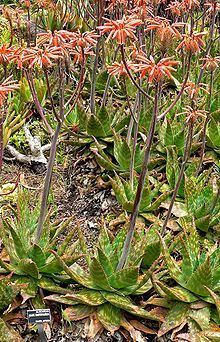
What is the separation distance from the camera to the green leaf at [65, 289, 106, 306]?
2848 millimetres

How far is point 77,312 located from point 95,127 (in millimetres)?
1866

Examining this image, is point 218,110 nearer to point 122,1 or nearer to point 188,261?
point 122,1

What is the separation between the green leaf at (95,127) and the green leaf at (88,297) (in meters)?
1.70

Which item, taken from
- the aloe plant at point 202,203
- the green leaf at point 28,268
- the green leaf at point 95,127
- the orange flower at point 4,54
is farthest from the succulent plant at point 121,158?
the orange flower at point 4,54

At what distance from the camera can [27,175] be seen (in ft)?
14.1

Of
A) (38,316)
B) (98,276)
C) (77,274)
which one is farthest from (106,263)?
(38,316)

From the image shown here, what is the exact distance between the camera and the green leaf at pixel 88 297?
9.34ft

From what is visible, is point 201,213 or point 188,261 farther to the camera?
point 201,213

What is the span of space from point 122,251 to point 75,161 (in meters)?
1.60

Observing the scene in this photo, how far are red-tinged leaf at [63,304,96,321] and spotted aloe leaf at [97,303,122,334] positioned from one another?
7 cm

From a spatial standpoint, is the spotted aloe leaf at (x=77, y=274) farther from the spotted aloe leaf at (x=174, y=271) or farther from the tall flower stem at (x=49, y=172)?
the spotted aloe leaf at (x=174, y=271)

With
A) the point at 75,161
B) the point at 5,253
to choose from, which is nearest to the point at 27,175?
the point at 75,161

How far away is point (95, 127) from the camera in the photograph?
169 inches

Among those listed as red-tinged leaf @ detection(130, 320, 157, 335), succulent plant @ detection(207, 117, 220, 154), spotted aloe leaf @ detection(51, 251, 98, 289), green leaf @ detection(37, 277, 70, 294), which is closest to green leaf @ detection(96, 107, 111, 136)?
succulent plant @ detection(207, 117, 220, 154)
